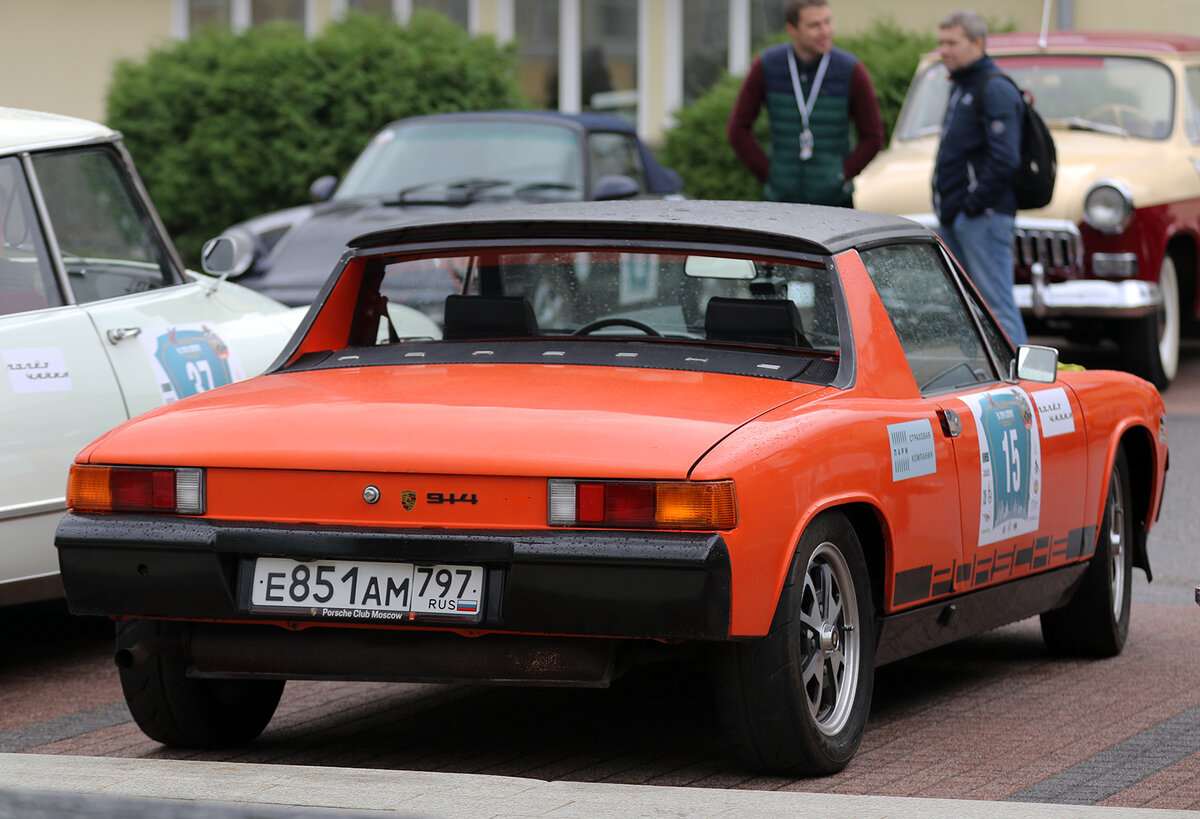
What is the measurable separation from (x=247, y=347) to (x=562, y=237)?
2055 millimetres

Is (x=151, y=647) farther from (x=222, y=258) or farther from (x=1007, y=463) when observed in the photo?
(x=222, y=258)

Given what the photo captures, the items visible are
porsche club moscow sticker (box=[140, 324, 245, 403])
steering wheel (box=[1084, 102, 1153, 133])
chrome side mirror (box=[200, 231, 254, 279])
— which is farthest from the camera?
steering wheel (box=[1084, 102, 1153, 133])

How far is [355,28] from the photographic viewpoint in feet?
69.9

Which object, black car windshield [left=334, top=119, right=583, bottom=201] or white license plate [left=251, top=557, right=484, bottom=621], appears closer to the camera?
white license plate [left=251, top=557, right=484, bottom=621]

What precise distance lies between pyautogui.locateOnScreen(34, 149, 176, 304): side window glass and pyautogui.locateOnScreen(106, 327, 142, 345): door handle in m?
0.19

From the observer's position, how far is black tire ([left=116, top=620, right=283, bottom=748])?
5000mm

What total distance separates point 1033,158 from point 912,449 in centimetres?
576

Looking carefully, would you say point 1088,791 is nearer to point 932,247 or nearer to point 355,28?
point 932,247

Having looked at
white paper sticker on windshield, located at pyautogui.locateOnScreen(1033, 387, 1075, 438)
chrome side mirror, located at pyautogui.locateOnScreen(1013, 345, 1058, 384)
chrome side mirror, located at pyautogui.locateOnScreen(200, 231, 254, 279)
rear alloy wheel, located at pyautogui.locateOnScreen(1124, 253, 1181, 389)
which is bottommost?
rear alloy wheel, located at pyautogui.locateOnScreen(1124, 253, 1181, 389)

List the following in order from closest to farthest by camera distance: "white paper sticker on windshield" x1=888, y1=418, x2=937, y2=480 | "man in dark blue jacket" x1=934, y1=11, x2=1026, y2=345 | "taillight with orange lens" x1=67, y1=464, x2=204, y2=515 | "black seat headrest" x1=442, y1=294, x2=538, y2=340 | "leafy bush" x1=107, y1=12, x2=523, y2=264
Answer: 1. "taillight with orange lens" x1=67, y1=464, x2=204, y2=515
2. "white paper sticker on windshield" x1=888, y1=418, x2=937, y2=480
3. "black seat headrest" x1=442, y1=294, x2=538, y2=340
4. "man in dark blue jacket" x1=934, y1=11, x2=1026, y2=345
5. "leafy bush" x1=107, y1=12, x2=523, y2=264

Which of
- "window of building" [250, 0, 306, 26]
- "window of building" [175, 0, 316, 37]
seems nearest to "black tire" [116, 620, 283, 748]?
"window of building" [175, 0, 316, 37]

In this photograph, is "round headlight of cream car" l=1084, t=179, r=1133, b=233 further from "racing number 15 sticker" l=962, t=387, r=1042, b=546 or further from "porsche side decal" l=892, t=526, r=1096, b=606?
"racing number 15 sticker" l=962, t=387, r=1042, b=546

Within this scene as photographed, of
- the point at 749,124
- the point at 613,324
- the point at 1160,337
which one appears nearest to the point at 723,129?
the point at 1160,337

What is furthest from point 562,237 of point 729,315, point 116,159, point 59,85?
point 59,85
